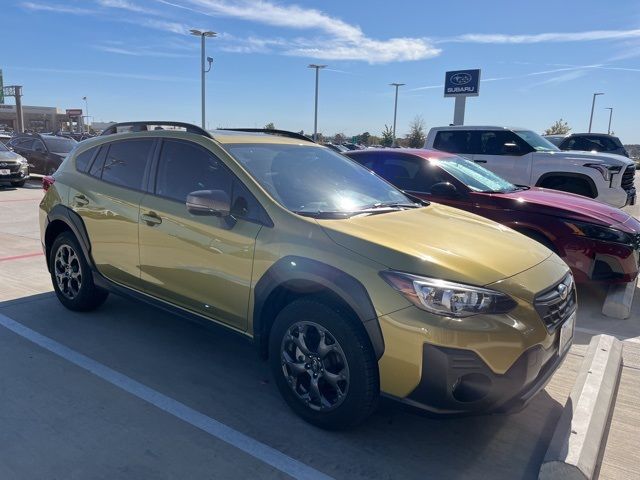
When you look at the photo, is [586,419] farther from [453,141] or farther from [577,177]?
[453,141]

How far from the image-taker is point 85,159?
15.5ft

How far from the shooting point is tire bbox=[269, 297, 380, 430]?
2.70 m

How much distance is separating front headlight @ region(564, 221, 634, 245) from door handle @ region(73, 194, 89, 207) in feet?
15.2

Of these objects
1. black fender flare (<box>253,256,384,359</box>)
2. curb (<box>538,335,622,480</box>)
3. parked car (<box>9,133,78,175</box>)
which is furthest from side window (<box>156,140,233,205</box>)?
parked car (<box>9,133,78,175</box>)

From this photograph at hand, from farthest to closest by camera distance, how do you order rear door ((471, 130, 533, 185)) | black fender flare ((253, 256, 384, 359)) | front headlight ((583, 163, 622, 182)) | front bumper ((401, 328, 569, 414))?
1. rear door ((471, 130, 533, 185))
2. front headlight ((583, 163, 622, 182))
3. black fender flare ((253, 256, 384, 359))
4. front bumper ((401, 328, 569, 414))

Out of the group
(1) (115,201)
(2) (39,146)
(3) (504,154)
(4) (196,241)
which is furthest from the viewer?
(2) (39,146)

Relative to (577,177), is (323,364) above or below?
below

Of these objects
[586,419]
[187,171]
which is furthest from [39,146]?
[586,419]

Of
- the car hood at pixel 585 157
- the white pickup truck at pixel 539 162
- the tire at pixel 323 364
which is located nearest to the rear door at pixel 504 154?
the white pickup truck at pixel 539 162

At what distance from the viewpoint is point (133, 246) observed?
3994 mm

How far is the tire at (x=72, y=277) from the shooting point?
4.59 m

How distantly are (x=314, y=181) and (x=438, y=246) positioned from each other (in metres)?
1.16

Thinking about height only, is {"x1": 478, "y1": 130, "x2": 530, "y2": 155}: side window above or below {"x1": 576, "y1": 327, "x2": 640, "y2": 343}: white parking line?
above

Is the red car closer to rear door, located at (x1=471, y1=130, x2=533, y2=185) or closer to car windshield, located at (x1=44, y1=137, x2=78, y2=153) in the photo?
rear door, located at (x1=471, y1=130, x2=533, y2=185)
